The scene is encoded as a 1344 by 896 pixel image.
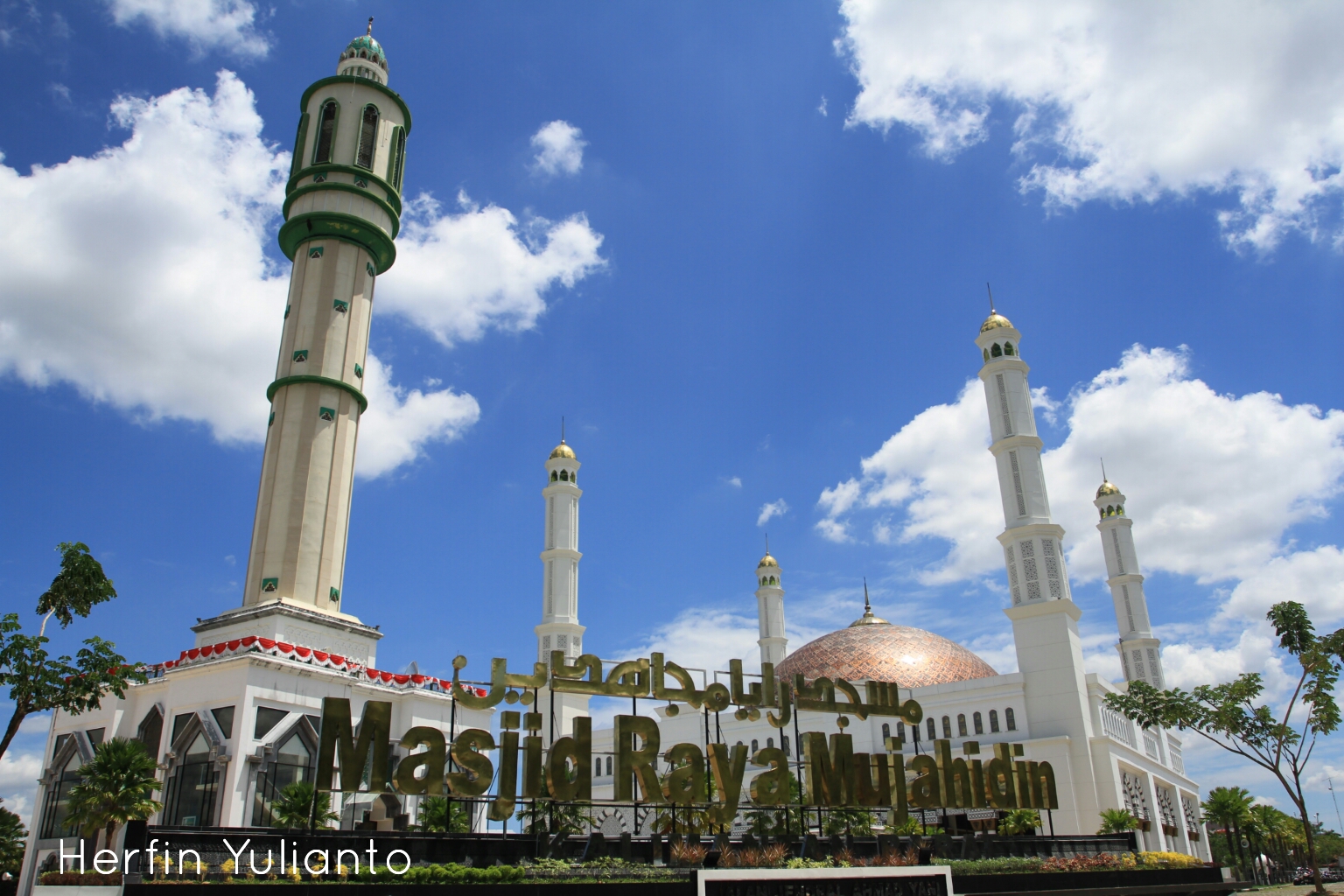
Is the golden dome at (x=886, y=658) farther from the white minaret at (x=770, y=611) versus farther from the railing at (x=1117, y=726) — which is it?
the railing at (x=1117, y=726)

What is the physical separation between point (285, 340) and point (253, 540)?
25.3 ft

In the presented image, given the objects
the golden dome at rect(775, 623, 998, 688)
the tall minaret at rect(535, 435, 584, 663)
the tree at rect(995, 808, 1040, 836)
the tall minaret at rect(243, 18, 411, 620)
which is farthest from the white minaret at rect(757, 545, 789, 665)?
the tall minaret at rect(243, 18, 411, 620)

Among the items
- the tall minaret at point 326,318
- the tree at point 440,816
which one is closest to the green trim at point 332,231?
the tall minaret at point 326,318

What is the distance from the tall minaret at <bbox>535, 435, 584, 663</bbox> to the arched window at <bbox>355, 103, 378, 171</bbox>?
23655 millimetres

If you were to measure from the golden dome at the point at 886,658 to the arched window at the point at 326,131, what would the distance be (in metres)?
37.5

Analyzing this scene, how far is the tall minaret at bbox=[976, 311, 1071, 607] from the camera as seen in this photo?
42531mm

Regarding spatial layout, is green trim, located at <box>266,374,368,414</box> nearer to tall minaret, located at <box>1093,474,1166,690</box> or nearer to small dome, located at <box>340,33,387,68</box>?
small dome, located at <box>340,33,387,68</box>

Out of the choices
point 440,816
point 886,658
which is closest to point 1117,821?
point 886,658

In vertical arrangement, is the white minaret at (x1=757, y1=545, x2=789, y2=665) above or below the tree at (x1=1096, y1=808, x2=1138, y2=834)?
above

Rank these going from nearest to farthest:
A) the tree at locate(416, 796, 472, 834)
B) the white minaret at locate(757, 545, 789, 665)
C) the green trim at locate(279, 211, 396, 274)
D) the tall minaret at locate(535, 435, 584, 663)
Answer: the tree at locate(416, 796, 472, 834) < the green trim at locate(279, 211, 396, 274) < the tall minaret at locate(535, 435, 584, 663) < the white minaret at locate(757, 545, 789, 665)

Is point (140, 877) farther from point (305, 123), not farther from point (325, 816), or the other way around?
point (305, 123)

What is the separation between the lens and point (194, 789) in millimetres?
25516

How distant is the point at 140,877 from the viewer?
15.2 meters

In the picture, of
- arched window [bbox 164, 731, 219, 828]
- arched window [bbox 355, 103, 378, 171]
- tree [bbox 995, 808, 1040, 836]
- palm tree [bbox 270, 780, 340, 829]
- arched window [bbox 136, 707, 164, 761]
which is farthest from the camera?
arched window [bbox 355, 103, 378, 171]
